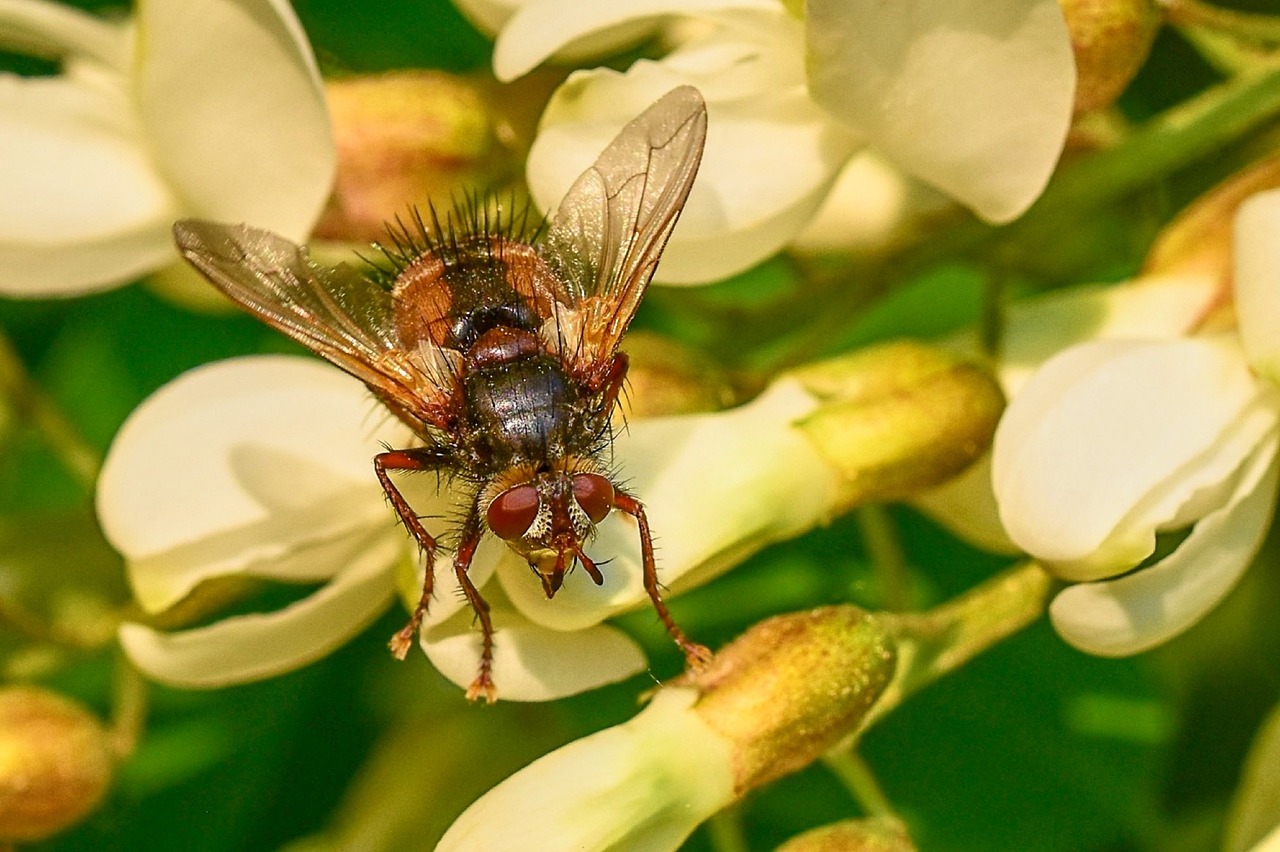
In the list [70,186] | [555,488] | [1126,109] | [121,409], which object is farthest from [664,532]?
[121,409]

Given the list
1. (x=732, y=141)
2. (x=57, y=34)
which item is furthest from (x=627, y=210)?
(x=57, y=34)

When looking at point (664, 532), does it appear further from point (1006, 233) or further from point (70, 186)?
point (70, 186)

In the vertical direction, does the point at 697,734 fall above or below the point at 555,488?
below

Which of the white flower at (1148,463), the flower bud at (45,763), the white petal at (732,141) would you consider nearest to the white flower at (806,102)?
the white petal at (732,141)

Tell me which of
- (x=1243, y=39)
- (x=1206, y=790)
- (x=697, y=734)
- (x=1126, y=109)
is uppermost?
(x=1243, y=39)

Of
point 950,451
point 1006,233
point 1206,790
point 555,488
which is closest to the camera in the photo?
point 555,488

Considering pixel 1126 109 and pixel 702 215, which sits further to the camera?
pixel 1126 109

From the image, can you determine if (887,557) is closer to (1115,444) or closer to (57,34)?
(1115,444)
